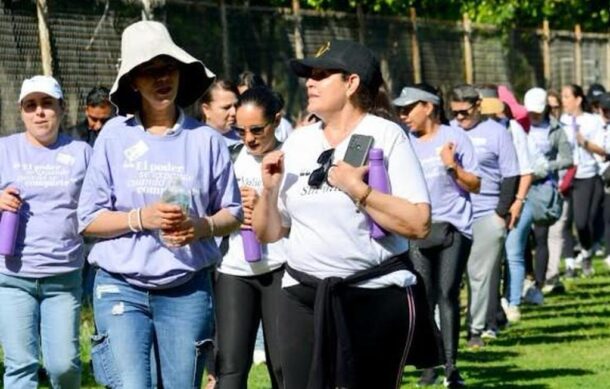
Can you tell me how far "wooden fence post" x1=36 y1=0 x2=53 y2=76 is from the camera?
591 inches

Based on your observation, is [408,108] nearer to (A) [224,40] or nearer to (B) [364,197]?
(B) [364,197]

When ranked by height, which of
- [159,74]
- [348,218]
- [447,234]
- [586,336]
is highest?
[159,74]

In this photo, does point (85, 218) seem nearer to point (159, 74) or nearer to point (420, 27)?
point (159, 74)

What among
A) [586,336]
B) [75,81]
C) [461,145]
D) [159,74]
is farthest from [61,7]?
[159,74]

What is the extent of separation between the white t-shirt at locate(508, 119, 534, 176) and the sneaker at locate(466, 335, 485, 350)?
4.90 ft

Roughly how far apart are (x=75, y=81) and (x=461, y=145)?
4.29 meters

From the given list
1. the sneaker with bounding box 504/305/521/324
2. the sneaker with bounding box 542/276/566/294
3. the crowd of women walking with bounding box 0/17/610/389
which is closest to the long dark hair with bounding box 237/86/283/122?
the crowd of women walking with bounding box 0/17/610/389

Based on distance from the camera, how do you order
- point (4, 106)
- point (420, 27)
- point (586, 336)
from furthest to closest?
point (420, 27), point (586, 336), point (4, 106)

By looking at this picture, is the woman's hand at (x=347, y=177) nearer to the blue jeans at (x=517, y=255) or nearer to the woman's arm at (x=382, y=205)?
the woman's arm at (x=382, y=205)

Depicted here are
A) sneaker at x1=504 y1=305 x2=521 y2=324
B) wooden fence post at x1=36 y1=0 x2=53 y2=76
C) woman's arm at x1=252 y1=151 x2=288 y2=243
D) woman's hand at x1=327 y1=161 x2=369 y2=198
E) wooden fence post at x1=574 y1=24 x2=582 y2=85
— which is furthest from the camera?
wooden fence post at x1=574 y1=24 x2=582 y2=85

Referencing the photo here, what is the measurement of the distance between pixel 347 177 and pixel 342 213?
0.72 feet

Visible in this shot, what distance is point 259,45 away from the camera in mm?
19125

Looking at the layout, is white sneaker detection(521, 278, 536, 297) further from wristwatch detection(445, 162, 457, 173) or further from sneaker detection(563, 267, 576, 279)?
wristwatch detection(445, 162, 457, 173)

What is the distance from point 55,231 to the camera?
31.8ft
